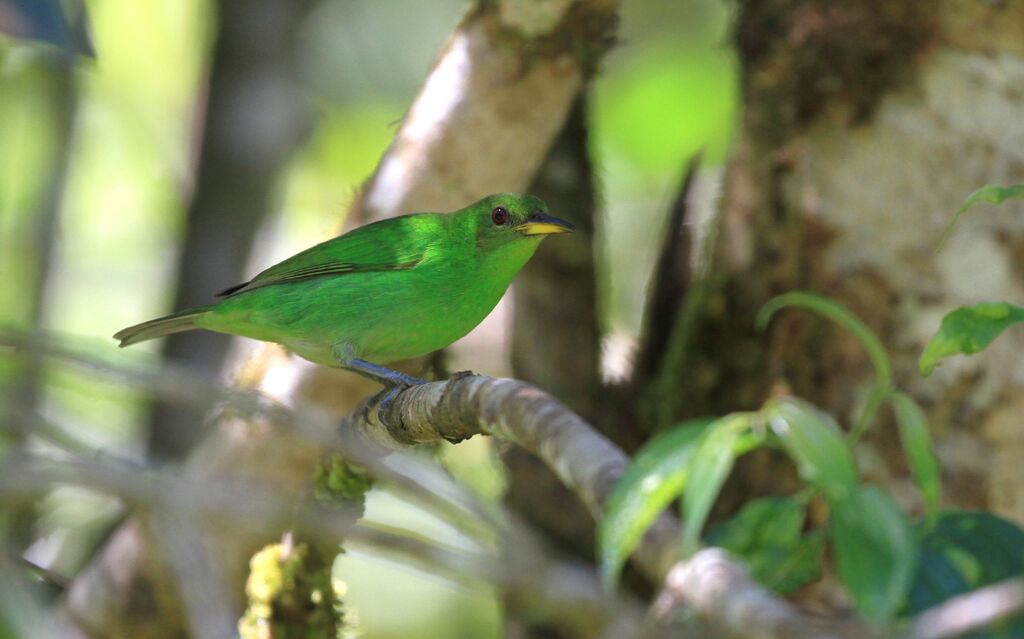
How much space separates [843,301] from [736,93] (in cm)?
111

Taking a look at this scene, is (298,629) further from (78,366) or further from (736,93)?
(736,93)

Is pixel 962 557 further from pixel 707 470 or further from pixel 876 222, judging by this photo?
pixel 876 222

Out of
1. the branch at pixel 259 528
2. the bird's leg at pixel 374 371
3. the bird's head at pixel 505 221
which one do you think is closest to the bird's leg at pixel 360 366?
the bird's leg at pixel 374 371

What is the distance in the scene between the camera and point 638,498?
5.68 ft

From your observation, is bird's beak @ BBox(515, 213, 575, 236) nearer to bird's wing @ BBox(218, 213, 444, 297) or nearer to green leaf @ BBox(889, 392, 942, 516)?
bird's wing @ BBox(218, 213, 444, 297)

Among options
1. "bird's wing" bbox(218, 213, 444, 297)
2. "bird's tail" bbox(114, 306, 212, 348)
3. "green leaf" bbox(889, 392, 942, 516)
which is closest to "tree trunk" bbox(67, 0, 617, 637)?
"bird's wing" bbox(218, 213, 444, 297)

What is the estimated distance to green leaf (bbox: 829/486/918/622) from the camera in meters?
1.60

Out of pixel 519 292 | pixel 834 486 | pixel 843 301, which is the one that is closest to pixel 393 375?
pixel 519 292

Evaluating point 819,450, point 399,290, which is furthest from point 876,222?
point 819,450

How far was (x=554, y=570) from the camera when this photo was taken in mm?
1498

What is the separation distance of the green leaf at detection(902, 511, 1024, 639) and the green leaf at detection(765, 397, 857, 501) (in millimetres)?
403

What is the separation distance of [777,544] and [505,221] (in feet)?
7.05

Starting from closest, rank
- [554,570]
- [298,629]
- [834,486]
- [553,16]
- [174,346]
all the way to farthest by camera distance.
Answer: [554,570], [834,486], [298,629], [553,16], [174,346]

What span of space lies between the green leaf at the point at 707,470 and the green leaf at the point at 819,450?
0.25 feet
